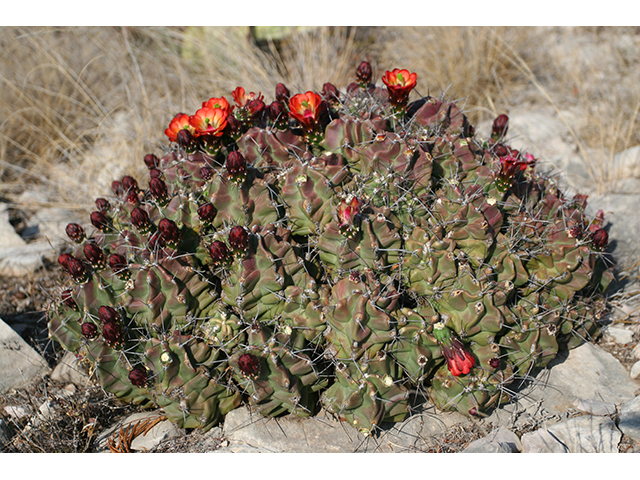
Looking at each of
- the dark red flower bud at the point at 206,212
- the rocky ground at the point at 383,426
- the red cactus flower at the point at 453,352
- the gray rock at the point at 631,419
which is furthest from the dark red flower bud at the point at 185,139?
the gray rock at the point at 631,419

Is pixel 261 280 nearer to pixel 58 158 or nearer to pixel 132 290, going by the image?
pixel 132 290

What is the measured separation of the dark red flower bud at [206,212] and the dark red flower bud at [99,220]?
2.65 ft

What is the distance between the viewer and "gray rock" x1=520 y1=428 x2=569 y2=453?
288 cm

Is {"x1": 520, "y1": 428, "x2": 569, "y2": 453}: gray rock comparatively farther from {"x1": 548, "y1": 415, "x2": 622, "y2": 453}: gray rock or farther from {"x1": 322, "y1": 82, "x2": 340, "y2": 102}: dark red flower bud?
{"x1": 322, "y1": 82, "x2": 340, "y2": 102}: dark red flower bud

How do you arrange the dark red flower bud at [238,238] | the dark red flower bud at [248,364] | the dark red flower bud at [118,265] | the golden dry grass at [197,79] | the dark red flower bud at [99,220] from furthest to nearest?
1. the golden dry grass at [197,79]
2. the dark red flower bud at [99,220]
3. the dark red flower bud at [118,265]
4. the dark red flower bud at [238,238]
5. the dark red flower bud at [248,364]

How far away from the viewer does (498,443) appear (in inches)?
111

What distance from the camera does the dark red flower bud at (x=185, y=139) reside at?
331 centimetres

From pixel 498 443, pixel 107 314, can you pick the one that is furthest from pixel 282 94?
pixel 498 443

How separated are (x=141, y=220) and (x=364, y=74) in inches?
75.2

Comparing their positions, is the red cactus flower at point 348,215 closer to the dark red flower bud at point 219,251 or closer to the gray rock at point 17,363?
the dark red flower bud at point 219,251

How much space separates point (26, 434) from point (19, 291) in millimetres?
1887

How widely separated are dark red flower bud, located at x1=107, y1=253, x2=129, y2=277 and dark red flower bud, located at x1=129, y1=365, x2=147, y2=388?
580mm

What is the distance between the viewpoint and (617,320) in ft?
12.5

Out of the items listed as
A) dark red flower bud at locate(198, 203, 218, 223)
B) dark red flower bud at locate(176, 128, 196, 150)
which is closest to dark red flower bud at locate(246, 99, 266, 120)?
dark red flower bud at locate(176, 128, 196, 150)
